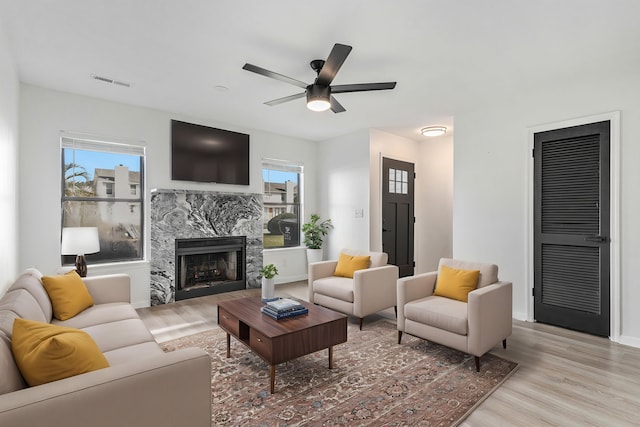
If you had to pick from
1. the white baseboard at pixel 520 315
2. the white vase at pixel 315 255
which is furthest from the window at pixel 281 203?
the white baseboard at pixel 520 315

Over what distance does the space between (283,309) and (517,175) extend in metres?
3.15

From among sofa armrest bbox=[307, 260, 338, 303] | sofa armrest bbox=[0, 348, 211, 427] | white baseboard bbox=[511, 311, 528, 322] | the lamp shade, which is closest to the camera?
sofa armrest bbox=[0, 348, 211, 427]

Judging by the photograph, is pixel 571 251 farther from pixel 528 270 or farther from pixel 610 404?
pixel 610 404

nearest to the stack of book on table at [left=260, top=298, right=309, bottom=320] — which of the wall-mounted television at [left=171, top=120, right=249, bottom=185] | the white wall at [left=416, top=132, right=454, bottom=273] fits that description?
the wall-mounted television at [left=171, top=120, right=249, bottom=185]

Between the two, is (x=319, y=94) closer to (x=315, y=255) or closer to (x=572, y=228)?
(x=572, y=228)

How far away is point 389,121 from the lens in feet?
16.2

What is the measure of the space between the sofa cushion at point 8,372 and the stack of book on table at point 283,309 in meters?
1.54

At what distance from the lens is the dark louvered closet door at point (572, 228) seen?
131 inches

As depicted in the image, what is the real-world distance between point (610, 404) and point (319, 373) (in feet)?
6.39

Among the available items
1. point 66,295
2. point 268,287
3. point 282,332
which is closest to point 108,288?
point 66,295

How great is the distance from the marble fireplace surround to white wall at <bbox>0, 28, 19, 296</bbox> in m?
1.46

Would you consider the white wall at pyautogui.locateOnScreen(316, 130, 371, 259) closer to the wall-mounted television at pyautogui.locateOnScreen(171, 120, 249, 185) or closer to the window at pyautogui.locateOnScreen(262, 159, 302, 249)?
the window at pyautogui.locateOnScreen(262, 159, 302, 249)

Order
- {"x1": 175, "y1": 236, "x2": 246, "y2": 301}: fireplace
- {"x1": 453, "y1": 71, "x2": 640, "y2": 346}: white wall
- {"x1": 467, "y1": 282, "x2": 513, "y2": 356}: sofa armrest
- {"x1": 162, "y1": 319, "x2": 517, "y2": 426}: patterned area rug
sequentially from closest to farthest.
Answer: {"x1": 162, "y1": 319, "x2": 517, "y2": 426}: patterned area rug, {"x1": 467, "y1": 282, "x2": 513, "y2": 356}: sofa armrest, {"x1": 453, "y1": 71, "x2": 640, "y2": 346}: white wall, {"x1": 175, "y1": 236, "x2": 246, "y2": 301}: fireplace

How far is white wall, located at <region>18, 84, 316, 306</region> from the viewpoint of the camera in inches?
143
